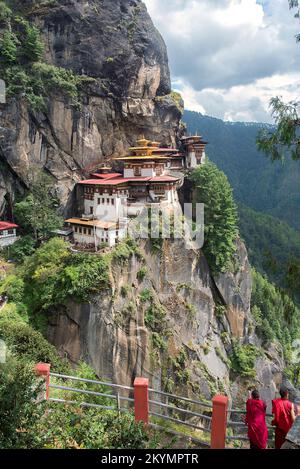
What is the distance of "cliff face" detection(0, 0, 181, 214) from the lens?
2909 cm

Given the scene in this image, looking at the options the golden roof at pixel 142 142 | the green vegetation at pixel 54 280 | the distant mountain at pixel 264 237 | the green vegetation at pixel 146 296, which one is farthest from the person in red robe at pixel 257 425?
the distant mountain at pixel 264 237

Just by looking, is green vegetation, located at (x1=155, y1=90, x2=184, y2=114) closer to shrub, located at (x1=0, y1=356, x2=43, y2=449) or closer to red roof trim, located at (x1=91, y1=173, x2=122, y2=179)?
red roof trim, located at (x1=91, y1=173, x2=122, y2=179)

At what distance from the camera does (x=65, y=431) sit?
7.04 m

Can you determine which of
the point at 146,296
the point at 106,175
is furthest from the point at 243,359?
the point at 106,175

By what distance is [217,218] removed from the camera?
33.4m

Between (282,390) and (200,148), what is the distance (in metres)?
35.4

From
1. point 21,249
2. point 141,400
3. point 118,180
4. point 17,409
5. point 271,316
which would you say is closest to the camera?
point 17,409

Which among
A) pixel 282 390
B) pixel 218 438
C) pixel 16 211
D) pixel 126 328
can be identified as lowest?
pixel 126 328

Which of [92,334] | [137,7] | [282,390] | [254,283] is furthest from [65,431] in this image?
[254,283]

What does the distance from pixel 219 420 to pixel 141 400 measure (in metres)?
1.68

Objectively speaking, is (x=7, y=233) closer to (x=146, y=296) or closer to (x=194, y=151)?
(x=146, y=296)

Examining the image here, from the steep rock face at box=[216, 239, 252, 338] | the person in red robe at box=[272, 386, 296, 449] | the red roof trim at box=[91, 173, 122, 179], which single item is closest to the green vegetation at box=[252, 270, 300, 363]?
the steep rock face at box=[216, 239, 252, 338]

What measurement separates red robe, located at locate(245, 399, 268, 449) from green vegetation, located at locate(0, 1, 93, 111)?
27.7 metres
